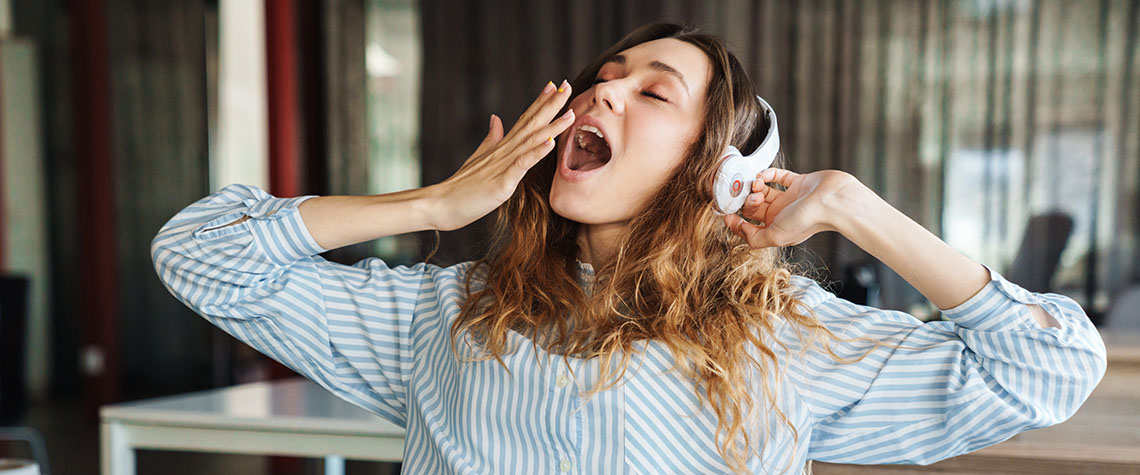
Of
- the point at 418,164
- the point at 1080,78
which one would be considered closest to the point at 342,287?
the point at 418,164

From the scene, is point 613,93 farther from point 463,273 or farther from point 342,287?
point 342,287

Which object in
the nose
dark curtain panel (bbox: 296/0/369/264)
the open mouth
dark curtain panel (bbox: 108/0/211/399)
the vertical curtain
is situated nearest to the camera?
the nose

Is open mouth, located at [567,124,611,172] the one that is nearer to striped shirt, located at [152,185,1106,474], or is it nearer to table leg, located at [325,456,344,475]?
striped shirt, located at [152,185,1106,474]

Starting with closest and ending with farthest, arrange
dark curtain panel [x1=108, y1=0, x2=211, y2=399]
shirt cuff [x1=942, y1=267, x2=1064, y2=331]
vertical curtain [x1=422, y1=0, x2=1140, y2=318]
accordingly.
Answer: shirt cuff [x1=942, y1=267, x2=1064, y2=331], vertical curtain [x1=422, y1=0, x2=1140, y2=318], dark curtain panel [x1=108, y1=0, x2=211, y2=399]

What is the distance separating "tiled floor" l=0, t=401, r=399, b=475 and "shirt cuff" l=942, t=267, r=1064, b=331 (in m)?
2.80

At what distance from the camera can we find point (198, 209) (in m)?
1.19

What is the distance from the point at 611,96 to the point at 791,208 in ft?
1.10

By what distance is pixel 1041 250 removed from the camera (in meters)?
3.77

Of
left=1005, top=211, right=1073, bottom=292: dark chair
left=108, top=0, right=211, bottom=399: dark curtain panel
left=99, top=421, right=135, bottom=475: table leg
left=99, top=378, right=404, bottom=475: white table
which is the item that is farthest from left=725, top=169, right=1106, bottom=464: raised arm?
left=108, top=0, right=211, bottom=399: dark curtain panel

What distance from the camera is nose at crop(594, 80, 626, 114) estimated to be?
3.94ft

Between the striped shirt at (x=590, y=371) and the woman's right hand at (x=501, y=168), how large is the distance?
163 millimetres

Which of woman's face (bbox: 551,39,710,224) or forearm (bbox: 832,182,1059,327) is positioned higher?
woman's face (bbox: 551,39,710,224)

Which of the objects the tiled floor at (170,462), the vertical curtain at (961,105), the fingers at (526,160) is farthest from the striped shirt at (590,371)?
the vertical curtain at (961,105)

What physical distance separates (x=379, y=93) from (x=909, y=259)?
3.67 meters
